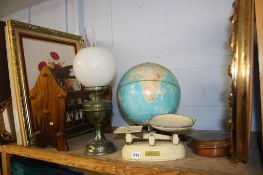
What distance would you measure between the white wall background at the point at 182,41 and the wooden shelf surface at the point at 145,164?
1.16ft

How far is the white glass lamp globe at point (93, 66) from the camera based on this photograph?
2.84 ft

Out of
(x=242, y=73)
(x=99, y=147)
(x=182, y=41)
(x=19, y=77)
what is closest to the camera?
(x=242, y=73)

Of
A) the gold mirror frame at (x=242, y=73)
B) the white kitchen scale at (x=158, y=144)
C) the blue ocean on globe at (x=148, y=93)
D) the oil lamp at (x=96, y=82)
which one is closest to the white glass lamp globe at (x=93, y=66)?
the oil lamp at (x=96, y=82)

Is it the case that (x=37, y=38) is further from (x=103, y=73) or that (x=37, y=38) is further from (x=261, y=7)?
(x=261, y=7)

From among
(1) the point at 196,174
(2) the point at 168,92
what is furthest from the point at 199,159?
(2) the point at 168,92

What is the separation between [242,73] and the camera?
0.56m

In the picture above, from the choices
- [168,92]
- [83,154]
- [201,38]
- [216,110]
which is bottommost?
[83,154]

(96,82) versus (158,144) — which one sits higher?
(96,82)

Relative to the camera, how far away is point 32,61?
1089 mm

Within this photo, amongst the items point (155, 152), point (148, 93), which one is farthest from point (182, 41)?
point (155, 152)

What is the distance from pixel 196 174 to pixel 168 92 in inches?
14.8

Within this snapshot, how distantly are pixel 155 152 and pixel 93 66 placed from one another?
0.37m

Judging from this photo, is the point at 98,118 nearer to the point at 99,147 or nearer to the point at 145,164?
the point at 99,147

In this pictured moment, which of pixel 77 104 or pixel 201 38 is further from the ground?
pixel 201 38
